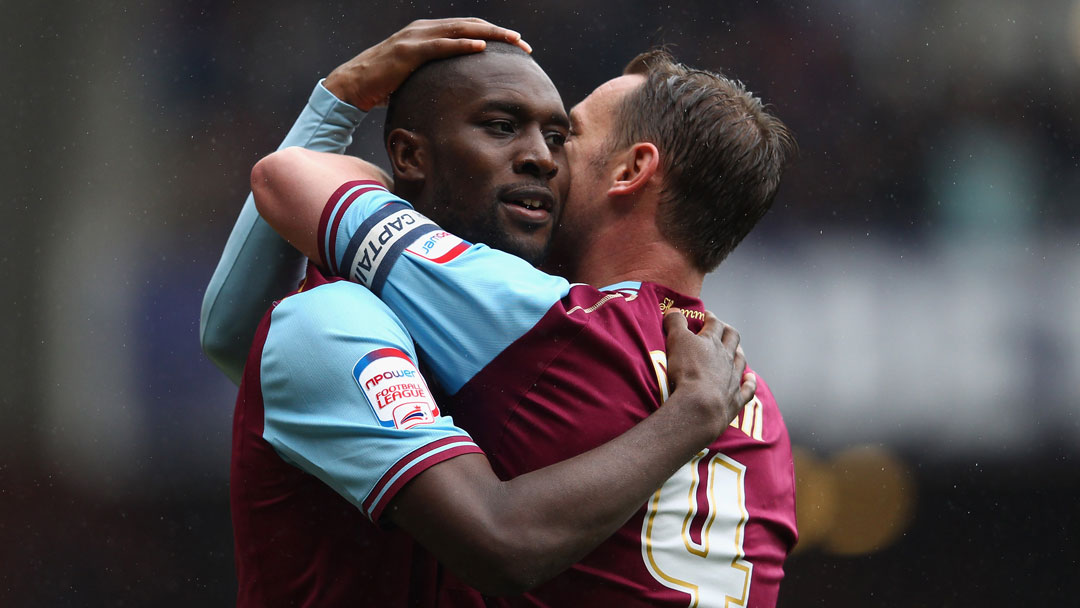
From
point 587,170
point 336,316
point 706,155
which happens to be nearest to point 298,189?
point 336,316

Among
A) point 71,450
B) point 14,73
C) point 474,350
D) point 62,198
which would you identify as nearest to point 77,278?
point 62,198

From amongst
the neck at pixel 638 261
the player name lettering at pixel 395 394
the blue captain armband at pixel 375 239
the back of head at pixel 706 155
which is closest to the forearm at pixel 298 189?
the blue captain armband at pixel 375 239

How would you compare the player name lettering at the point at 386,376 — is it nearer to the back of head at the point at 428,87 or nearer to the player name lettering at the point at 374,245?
the player name lettering at the point at 374,245

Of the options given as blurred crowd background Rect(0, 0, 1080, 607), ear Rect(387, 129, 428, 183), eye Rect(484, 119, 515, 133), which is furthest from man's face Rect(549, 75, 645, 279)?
blurred crowd background Rect(0, 0, 1080, 607)

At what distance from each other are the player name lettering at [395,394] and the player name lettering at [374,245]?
278 millimetres

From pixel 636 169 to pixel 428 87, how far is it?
0.54m

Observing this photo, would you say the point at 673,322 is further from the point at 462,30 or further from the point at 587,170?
the point at 462,30

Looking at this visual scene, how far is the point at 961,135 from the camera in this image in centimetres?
787

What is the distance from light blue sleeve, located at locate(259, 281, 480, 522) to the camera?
5.72 ft

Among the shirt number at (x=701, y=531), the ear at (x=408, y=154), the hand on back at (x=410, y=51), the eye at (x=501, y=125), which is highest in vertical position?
the hand on back at (x=410, y=51)

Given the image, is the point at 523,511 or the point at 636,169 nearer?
the point at 523,511

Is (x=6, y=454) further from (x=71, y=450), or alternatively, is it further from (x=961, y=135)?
(x=961, y=135)

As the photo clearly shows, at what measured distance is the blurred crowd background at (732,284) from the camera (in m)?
5.91

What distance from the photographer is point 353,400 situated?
1.78 m
